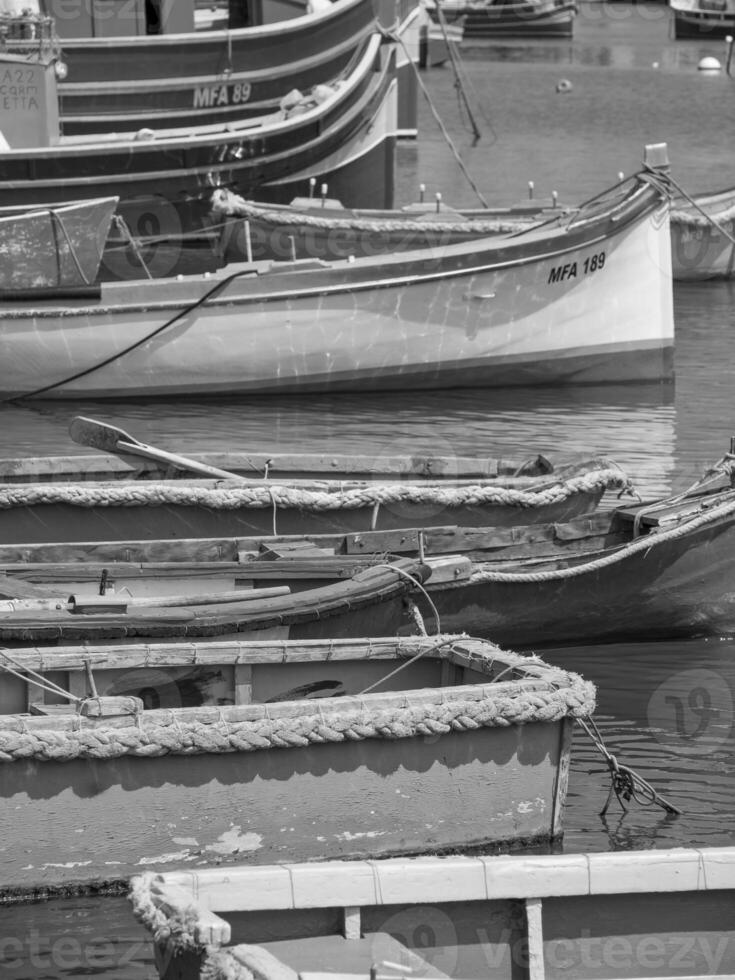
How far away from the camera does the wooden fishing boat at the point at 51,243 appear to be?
13852 millimetres

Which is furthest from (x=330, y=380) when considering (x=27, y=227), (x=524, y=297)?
(x=27, y=227)

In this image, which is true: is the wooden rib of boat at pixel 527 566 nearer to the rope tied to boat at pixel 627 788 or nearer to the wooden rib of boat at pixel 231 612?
the wooden rib of boat at pixel 231 612

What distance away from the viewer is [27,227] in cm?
1387

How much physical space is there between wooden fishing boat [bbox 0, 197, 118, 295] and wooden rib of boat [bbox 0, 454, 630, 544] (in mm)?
4666

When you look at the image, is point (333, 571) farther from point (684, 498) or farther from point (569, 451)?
point (569, 451)

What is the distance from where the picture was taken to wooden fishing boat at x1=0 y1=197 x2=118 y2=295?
13.9 metres

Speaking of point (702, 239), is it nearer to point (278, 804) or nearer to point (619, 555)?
point (619, 555)

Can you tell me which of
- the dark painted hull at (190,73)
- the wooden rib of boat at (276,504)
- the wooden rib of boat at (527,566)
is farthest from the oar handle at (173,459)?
the dark painted hull at (190,73)

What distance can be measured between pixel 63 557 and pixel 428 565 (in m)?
1.80

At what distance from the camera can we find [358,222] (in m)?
17.3

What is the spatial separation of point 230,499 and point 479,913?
438cm

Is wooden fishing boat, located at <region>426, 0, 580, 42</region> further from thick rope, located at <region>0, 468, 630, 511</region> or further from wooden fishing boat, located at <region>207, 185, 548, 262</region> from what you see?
thick rope, located at <region>0, 468, 630, 511</region>

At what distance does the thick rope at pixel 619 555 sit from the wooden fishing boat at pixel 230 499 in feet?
2.63

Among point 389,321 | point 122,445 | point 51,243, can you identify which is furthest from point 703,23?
point 122,445
